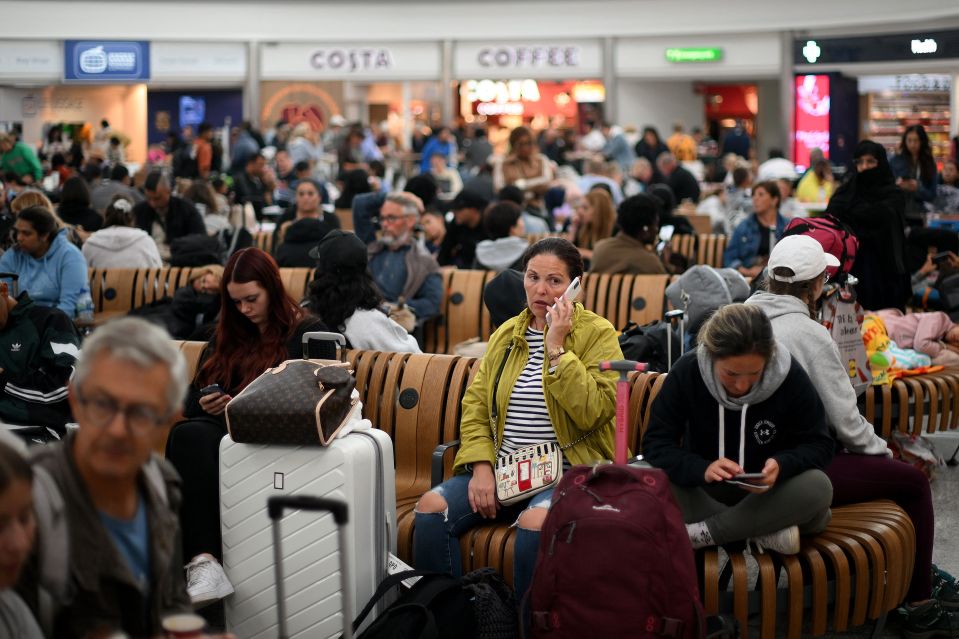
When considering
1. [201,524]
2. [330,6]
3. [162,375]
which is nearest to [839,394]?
[201,524]

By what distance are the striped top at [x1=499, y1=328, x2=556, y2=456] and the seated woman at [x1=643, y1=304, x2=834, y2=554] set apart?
17.1 inches

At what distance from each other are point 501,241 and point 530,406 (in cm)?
443

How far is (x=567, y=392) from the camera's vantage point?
4527 millimetres

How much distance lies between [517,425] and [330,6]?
2136 centimetres

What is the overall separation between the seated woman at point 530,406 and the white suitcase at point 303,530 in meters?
0.27

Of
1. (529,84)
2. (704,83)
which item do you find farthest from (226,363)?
(529,84)

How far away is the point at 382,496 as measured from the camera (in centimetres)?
452

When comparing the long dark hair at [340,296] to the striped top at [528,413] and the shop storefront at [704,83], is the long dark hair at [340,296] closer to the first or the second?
the striped top at [528,413]

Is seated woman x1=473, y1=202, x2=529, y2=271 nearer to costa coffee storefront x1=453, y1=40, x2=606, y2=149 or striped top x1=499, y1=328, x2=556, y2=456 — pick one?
striped top x1=499, y1=328, x2=556, y2=456

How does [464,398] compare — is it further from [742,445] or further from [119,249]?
[119,249]

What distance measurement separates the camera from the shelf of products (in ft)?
65.1

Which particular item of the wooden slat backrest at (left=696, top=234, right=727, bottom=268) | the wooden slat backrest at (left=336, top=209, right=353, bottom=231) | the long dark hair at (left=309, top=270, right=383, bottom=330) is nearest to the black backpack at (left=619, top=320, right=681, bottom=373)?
the long dark hair at (left=309, top=270, right=383, bottom=330)

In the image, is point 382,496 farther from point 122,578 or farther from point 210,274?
point 210,274

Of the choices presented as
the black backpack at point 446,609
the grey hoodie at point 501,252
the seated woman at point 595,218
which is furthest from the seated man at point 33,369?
the seated woman at point 595,218
